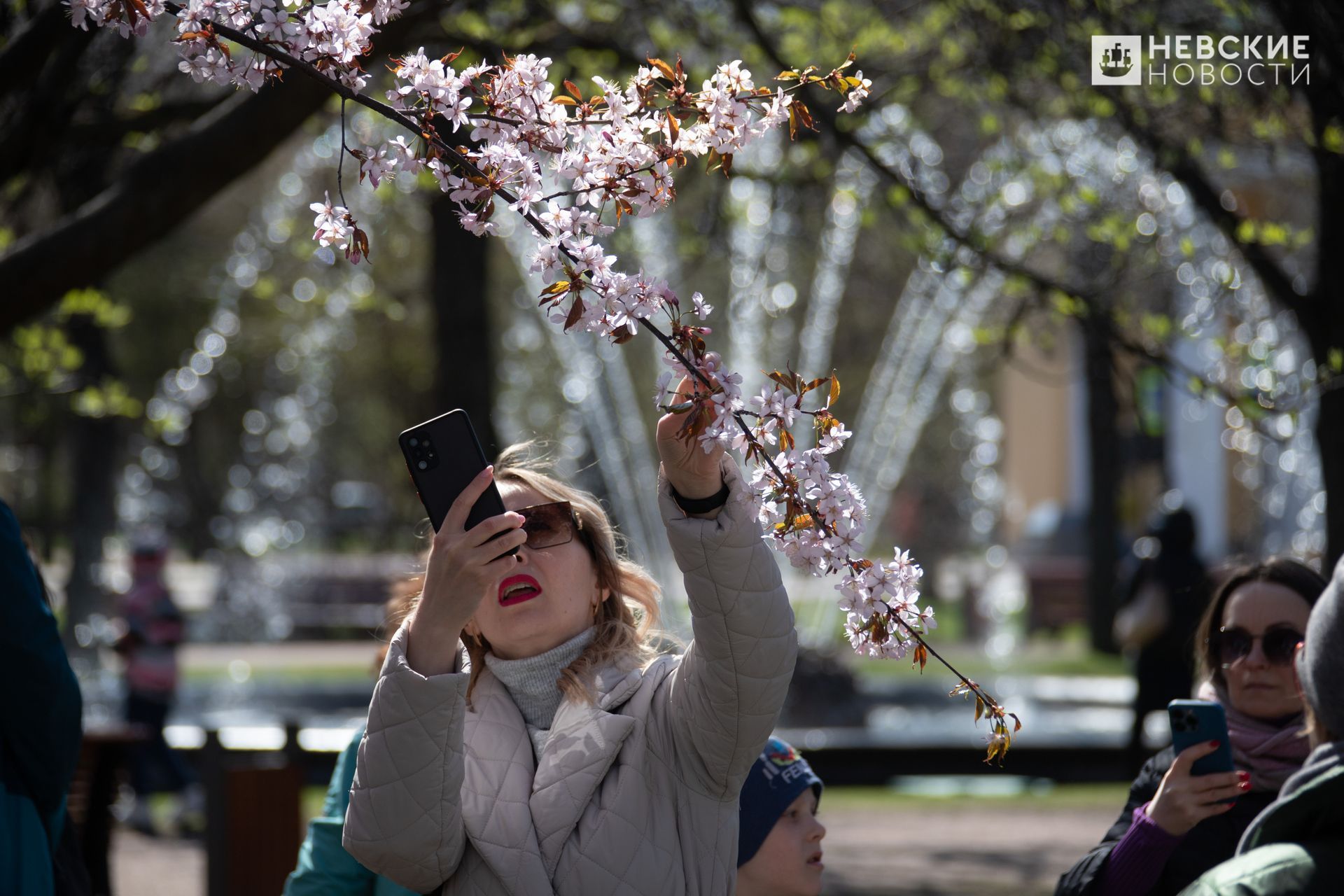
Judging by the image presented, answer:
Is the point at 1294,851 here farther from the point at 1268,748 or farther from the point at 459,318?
the point at 459,318

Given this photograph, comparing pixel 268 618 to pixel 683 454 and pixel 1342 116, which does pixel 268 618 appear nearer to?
pixel 1342 116

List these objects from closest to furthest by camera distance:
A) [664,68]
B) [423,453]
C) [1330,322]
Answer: [664,68], [423,453], [1330,322]

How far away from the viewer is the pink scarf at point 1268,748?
331 cm

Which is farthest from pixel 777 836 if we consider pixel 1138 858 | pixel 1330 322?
pixel 1330 322

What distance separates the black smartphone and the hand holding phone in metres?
1.34

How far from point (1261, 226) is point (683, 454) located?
5.33 meters

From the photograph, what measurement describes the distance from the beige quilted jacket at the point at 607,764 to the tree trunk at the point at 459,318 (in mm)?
7579

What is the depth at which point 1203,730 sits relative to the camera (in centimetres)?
283

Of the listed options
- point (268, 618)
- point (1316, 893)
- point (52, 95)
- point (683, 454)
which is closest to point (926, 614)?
point (683, 454)

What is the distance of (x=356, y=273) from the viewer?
65.3 feet

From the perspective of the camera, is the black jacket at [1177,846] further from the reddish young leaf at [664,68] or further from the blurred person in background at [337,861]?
the reddish young leaf at [664,68]

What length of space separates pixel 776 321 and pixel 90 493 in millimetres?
15247

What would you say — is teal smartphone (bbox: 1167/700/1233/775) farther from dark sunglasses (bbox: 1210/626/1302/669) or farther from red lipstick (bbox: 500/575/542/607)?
red lipstick (bbox: 500/575/542/607)

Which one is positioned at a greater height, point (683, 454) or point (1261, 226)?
point (1261, 226)
